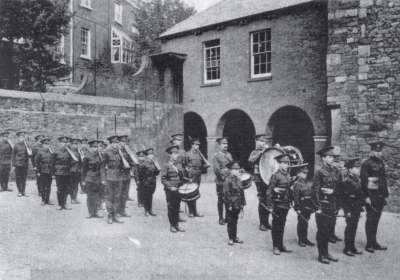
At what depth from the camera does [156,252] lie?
7.47 metres

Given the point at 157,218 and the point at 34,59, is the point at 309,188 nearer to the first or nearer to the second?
the point at 157,218

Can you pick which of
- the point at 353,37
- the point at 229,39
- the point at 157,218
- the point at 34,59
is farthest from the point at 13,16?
the point at 353,37

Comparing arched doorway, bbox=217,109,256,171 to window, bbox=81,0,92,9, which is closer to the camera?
arched doorway, bbox=217,109,256,171

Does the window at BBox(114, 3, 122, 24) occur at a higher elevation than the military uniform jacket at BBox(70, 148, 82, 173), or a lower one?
higher

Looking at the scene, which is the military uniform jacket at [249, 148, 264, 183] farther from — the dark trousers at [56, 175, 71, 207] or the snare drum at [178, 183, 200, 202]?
the dark trousers at [56, 175, 71, 207]

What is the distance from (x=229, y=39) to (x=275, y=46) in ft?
7.60

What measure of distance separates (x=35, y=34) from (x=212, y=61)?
290 inches

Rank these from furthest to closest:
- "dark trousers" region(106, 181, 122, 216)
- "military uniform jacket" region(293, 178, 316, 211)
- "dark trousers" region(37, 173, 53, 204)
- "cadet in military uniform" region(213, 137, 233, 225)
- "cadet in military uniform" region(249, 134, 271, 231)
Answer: "dark trousers" region(37, 173, 53, 204), "cadet in military uniform" region(213, 137, 233, 225), "dark trousers" region(106, 181, 122, 216), "cadet in military uniform" region(249, 134, 271, 231), "military uniform jacket" region(293, 178, 316, 211)

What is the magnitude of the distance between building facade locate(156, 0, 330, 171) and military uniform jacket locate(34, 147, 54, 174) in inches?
330

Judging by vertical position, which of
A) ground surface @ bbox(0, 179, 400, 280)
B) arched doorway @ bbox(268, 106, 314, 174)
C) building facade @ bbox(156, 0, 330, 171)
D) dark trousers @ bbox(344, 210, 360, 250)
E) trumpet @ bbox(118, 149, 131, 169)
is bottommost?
ground surface @ bbox(0, 179, 400, 280)

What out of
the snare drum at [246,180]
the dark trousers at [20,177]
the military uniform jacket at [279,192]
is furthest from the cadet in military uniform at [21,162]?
the military uniform jacket at [279,192]

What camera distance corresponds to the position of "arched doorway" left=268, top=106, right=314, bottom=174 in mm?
18438

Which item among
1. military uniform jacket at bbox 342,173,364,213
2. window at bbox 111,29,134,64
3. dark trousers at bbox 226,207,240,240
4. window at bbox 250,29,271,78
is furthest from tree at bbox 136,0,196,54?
military uniform jacket at bbox 342,173,364,213

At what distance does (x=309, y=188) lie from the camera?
7785 millimetres
